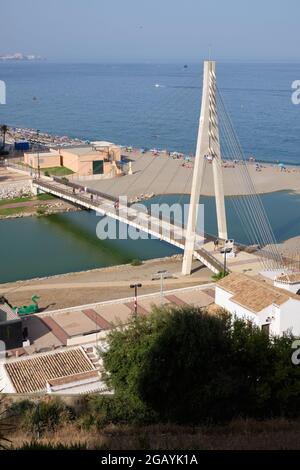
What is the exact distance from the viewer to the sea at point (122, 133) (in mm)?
19203

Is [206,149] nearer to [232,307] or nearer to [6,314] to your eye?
[232,307]

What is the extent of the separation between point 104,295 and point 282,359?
755 centimetres

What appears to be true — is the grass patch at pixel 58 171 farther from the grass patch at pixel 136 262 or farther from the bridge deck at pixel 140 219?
the grass patch at pixel 136 262

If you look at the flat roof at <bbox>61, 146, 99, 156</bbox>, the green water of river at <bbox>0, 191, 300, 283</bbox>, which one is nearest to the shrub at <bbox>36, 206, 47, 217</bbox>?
the green water of river at <bbox>0, 191, 300, 283</bbox>

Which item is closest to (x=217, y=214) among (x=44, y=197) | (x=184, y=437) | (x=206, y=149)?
(x=206, y=149)

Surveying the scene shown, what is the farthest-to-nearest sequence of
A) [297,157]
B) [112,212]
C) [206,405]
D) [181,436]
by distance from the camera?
[297,157] < [112,212] < [206,405] < [181,436]

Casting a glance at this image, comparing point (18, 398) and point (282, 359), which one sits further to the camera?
point (18, 398)

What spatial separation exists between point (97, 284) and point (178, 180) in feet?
46.9

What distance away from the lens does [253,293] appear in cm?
1109

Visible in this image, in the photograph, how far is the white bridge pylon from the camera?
15.1m

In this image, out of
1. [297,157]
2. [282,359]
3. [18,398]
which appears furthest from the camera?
[297,157]

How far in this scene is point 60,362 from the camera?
1006cm
